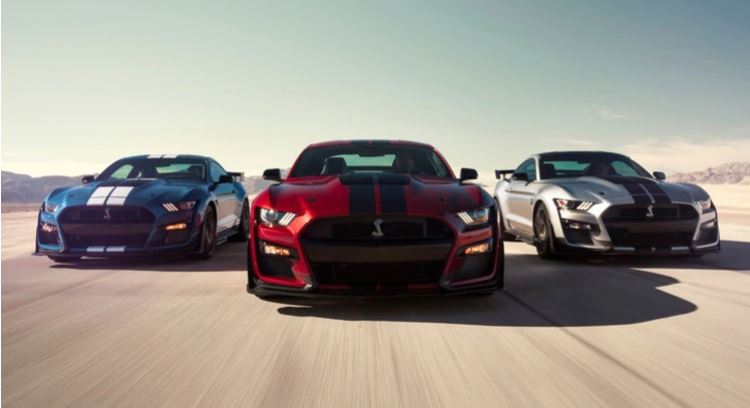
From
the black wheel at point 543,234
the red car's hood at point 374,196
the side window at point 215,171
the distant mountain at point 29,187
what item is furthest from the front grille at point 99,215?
the distant mountain at point 29,187

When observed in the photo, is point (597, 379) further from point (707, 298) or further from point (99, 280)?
point (99, 280)

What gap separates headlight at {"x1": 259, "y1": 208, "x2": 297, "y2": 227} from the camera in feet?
13.2

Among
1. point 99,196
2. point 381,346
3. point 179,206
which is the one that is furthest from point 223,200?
point 381,346

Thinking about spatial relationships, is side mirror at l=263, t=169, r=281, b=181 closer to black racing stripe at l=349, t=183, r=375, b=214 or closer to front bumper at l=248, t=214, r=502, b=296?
black racing stripe at l=349, t=183, r=375, b=214

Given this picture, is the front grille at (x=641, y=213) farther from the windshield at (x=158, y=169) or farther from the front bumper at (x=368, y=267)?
the windshield at (x=158, y=169)

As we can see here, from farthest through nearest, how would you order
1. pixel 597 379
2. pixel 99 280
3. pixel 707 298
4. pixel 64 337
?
pixel 99 280
pixel 707 298
pixel 64 337
pixel 597 379

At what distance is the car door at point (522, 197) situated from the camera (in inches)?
304

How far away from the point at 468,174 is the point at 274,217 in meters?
2.30

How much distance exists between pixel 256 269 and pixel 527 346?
1.98 m

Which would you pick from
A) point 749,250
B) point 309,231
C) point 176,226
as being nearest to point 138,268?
point 176,226

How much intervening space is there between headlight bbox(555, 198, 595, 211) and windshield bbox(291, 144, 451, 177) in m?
1.81

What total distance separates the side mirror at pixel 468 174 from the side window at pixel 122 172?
195 inches

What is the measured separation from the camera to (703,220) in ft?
20.9

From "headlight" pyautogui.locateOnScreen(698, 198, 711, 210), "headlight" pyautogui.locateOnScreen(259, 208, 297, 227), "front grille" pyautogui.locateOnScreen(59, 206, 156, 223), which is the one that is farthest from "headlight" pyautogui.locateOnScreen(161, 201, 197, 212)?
"headlight" pyautogui.locateOnScreen(698, 198, 711, 210)
